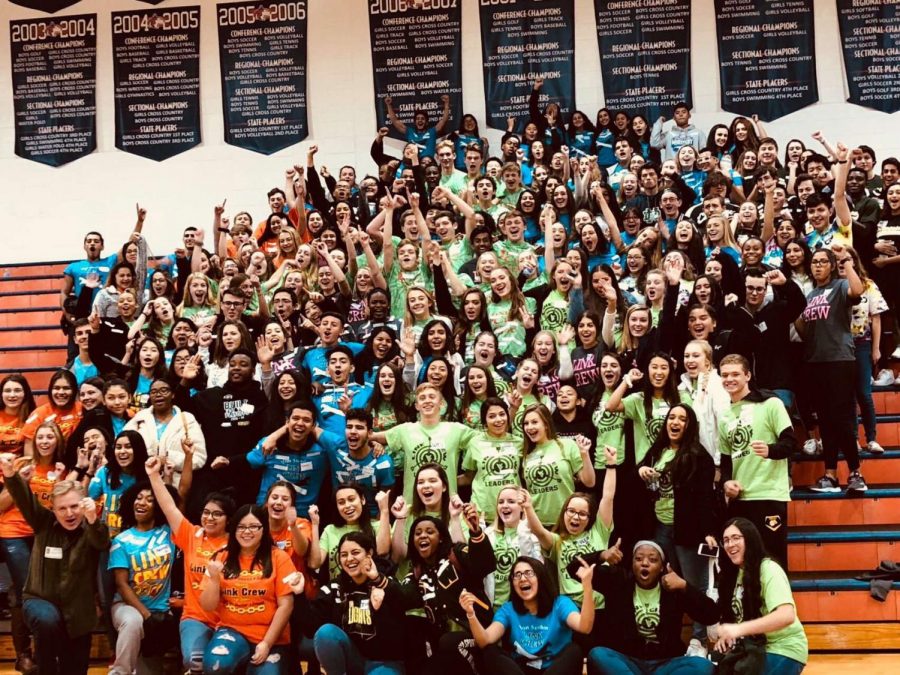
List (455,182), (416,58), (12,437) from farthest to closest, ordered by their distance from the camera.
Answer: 1. (416,58)
2. (455,182)
3. (12,437)

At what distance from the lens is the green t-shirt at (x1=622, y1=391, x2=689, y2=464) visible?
6336 mm

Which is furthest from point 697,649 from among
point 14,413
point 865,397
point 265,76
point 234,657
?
point 265,76

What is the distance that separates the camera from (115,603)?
6.11 m

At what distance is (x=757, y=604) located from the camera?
17.3ft

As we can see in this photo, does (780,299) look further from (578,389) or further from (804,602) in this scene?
(804,602)

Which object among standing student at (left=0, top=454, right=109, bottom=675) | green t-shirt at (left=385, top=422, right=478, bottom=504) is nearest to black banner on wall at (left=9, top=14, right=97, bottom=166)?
standing student at (left=0, top=454, right=109, bottom=675)

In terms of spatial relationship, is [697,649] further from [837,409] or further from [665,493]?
[837,409]

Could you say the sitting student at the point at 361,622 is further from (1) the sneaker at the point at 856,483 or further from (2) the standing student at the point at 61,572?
(1) the sneaker at the point at 856,483

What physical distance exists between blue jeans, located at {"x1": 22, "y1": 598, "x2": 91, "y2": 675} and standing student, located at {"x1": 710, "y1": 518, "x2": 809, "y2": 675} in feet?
11.1

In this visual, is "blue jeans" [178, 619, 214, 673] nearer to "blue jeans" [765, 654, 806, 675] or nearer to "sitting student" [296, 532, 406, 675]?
"sitting student" [296, 532, 406, 675]

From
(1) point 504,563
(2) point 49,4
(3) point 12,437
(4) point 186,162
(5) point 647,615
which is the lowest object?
(5) point 647,615

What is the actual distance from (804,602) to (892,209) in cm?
363

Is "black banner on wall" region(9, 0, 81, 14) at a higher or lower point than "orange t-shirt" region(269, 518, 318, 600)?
higher

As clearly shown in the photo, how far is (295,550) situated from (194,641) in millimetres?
691
